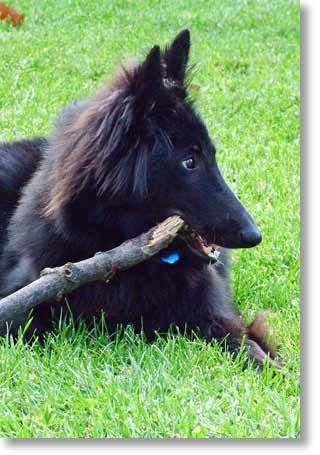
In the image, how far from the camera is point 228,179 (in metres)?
5.42

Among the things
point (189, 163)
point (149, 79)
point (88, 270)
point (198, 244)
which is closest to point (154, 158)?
point (189, 163)

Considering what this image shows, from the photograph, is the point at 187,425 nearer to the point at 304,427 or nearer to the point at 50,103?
the point at 304,427

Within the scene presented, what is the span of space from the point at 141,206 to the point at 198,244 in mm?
301

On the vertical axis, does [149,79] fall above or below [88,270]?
above

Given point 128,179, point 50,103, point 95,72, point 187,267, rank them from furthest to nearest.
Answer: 1. point 95,72
2. point 50,103
3. point 187,267
4. point 128,179

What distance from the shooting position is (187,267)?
3.40 metres

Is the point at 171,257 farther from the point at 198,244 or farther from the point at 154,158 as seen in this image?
the point at 154,158

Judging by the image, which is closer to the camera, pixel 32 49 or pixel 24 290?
pixel 24 290

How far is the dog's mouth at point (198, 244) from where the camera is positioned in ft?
10.4

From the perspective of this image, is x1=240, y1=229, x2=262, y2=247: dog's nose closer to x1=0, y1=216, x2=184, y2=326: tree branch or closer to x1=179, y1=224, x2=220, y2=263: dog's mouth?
x1=179, y1=224, x2=220, y2=263: dog's mouth

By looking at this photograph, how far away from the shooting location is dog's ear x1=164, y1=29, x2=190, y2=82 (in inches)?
128

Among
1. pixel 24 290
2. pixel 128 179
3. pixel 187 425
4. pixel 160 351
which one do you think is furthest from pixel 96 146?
pixel 187 425

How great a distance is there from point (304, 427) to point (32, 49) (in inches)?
234

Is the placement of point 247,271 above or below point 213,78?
below
